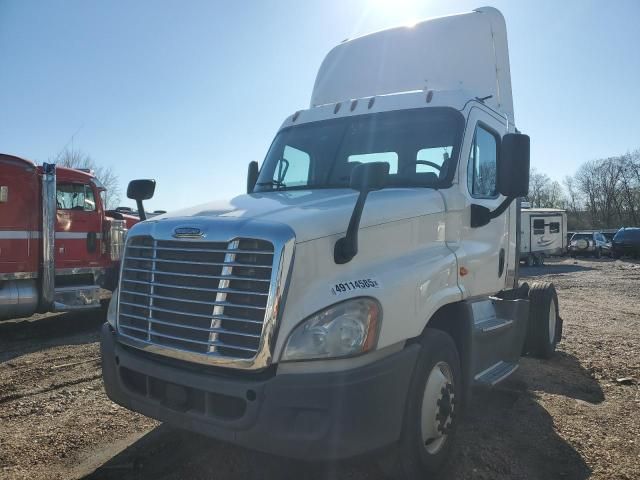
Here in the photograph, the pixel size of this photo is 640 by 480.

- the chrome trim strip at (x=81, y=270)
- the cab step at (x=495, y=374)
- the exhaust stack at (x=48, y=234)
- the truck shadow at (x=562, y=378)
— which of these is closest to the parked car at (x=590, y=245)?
the truck shadow at (x=562, y=378)

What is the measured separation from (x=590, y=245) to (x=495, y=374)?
120ft

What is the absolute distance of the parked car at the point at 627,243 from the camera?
32.7 m

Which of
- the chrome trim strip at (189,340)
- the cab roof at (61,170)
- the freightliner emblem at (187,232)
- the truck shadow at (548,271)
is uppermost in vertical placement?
the cab roof at (61,170)

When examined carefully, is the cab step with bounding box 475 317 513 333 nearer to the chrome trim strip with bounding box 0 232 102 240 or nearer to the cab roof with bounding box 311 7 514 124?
the cab roof with bounding box 311 7 514 124

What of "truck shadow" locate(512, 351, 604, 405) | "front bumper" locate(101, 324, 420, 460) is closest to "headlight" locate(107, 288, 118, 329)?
"front bumper" locate(101, 324, 420, 460)

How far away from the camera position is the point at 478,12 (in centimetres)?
540

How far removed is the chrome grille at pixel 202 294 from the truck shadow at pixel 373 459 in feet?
3.17

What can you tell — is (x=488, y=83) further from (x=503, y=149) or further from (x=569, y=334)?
(x=569, y=334)

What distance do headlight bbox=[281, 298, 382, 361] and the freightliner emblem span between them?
2.61 ft

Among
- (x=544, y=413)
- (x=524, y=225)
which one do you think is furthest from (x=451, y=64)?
(x=524, y=225)

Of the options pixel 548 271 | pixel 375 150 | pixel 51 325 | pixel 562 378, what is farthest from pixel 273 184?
pixel 548 271

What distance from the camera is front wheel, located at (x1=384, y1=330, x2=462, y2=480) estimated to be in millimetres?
3004

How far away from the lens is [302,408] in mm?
2602

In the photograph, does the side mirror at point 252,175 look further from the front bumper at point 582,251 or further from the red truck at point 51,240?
the front bumper at point 582,251
